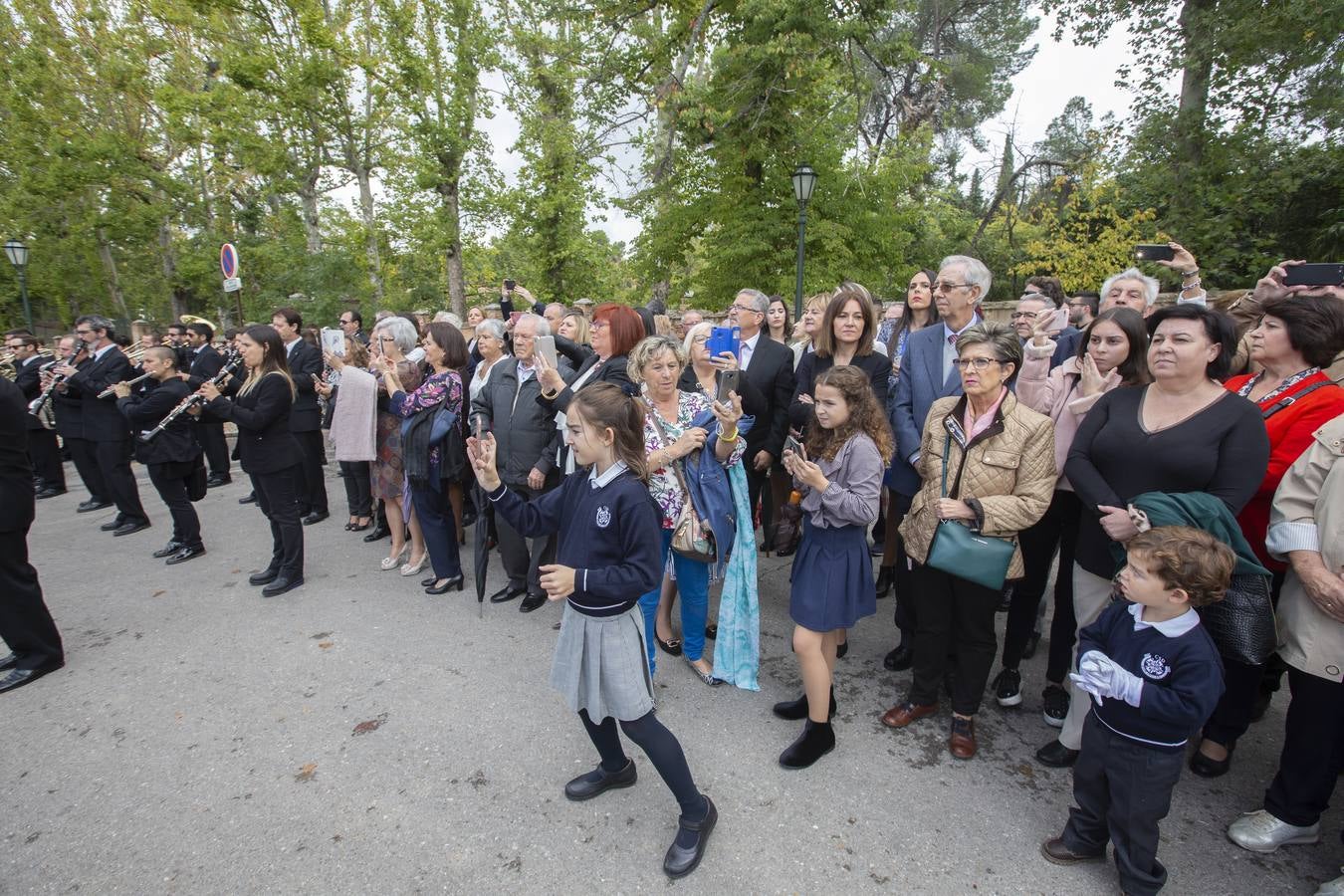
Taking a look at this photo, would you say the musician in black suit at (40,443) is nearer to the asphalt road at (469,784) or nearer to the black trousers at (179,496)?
the black trousers at (179,496)

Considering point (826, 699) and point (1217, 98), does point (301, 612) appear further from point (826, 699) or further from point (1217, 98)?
point (1217, 98)

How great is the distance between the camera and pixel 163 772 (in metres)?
3.02

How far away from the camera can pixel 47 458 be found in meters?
8.08

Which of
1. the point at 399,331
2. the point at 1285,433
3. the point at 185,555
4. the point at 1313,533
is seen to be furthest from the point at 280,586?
the point at 1285,433

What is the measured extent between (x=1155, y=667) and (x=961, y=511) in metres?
0.90

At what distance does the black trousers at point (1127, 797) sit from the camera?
2127 millimetres

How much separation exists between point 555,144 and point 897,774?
14654 millimetres

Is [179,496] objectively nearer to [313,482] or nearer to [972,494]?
[313,482]

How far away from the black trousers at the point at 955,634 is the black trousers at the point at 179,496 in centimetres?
624

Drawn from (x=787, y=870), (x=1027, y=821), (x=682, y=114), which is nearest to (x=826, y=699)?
(x=787, y=870)

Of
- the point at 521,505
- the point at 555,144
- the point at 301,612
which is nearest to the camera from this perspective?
the point at 521,505

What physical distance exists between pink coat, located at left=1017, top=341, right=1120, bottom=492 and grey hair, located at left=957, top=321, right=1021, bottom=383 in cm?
60

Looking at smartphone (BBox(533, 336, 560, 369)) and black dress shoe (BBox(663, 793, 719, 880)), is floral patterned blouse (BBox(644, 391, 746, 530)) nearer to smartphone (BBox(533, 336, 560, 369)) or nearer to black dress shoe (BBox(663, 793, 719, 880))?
smartphone (BBox(533, 336, 560, 369))

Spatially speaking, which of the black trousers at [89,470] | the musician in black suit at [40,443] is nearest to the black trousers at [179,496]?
the black trousers at [89,470]
